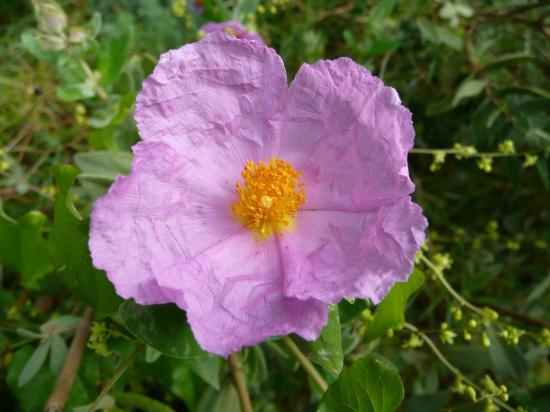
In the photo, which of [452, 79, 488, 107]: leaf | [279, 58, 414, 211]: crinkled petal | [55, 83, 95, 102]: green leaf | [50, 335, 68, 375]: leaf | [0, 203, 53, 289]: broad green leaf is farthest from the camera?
[452, 79, 488, 107]: leaf

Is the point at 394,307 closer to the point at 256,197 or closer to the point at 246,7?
the point at 256,197

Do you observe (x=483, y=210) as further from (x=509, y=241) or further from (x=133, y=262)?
(x=133, y=262)

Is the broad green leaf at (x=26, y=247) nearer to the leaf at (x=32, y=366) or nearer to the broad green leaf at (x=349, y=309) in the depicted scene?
the leaf at (x=32, y=366)

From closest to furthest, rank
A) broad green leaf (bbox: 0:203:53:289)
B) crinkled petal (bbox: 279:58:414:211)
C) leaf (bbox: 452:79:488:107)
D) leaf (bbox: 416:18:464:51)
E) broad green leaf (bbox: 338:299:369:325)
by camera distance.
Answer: crinkled petal (bbox: 279:58:414:211) → broad green leaf (bbox: 338:299:369:325) → broad green leaf (bbox: 0:203:53:289) → leaf (bbox: 452:79:488:107) → leaf (bbox: 416:18:464:51)

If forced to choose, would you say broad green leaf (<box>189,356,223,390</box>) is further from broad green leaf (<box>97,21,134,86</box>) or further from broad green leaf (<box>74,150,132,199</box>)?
broad green leaf (<box>97,21,134,86</box>)

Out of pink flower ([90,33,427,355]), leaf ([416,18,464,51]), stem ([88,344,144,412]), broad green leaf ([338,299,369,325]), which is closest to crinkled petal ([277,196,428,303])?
pink flower ([90,33,427,355])

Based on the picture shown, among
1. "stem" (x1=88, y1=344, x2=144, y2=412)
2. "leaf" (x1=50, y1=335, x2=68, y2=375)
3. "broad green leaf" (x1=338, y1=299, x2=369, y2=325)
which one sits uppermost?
"broad green leaf" (x1=338, y1=299, x2=369, y2=325)

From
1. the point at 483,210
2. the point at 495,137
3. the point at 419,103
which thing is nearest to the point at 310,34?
the point at 419,103
